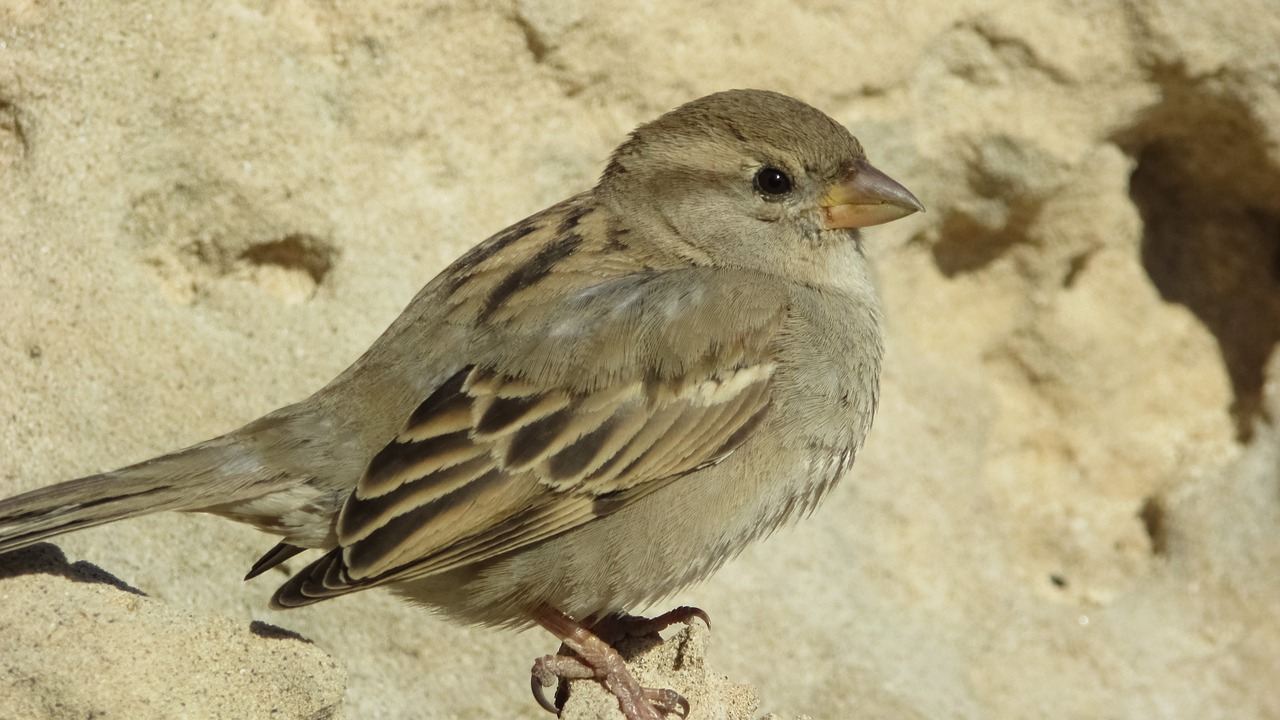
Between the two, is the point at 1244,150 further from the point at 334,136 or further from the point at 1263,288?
the point at 334,136

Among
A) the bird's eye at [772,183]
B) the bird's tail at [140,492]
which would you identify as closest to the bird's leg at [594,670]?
the bird's tail at [140,492]

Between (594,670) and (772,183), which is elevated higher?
(772,183)

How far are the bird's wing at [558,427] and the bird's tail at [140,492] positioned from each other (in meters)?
0.34

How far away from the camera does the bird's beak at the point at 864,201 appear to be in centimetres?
472

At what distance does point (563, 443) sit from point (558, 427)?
47 mm

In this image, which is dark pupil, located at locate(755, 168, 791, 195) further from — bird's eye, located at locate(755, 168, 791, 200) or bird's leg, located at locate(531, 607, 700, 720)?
bird's leg, located at locate(531, 607, 700, 720)

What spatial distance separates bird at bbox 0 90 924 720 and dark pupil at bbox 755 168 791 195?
0.04 meters

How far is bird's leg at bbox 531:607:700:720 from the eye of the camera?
13.4 feet

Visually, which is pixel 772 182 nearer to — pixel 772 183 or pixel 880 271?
pixel 772 183

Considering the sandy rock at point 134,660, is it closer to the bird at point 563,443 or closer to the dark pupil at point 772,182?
the bird at point 563,443

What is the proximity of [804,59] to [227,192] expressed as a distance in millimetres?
2407

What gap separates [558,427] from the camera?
13.8 feet

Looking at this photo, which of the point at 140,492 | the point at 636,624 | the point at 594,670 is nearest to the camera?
the point at 140,492

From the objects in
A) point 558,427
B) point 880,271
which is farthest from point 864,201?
point 880,271
